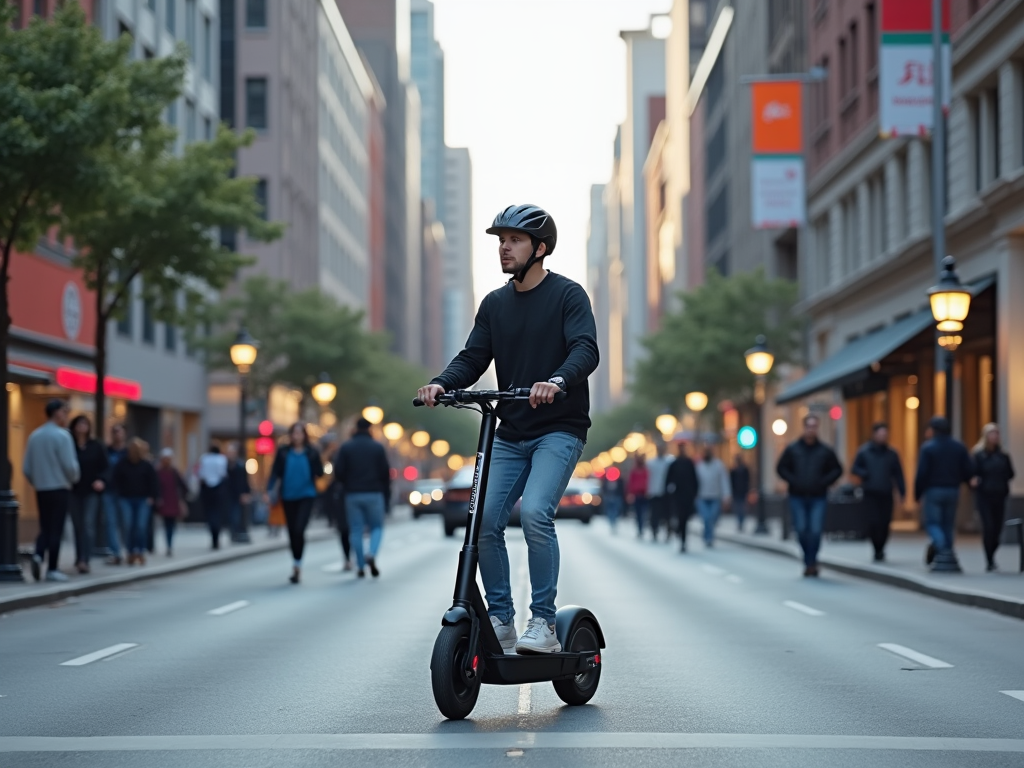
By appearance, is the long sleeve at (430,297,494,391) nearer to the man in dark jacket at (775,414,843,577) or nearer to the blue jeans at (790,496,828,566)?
the man in dark jacket at (775,414,843,577)

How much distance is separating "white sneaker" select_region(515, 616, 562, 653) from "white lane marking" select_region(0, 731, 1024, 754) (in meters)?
0.39

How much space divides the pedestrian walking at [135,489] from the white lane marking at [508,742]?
602 inches

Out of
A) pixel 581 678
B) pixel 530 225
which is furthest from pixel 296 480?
pixel 530 225

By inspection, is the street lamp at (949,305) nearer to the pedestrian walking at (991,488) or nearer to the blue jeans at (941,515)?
the pedestrian walking at (991,488)

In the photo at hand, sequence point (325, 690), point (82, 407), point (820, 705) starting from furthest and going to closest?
point (82, 407) < point (325, 690) < point (820, 705)

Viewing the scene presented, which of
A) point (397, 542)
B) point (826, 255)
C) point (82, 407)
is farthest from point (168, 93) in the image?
point (826, 255)

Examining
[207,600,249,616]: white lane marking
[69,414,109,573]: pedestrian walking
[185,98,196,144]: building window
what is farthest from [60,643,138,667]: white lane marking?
[185,98,196,144]: building window

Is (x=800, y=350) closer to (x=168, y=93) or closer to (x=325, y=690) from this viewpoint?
(x=168, y=93)

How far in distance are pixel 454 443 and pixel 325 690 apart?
117m

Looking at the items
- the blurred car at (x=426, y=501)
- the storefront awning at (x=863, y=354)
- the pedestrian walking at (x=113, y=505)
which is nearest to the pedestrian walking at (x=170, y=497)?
the pedestrian walking at (x=113, y=505)

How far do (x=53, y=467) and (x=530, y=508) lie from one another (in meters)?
11.3

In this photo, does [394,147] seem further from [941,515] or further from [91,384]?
[941,515]

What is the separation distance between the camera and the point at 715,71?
79438 millimetres

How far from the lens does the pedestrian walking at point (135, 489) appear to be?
22453mm
